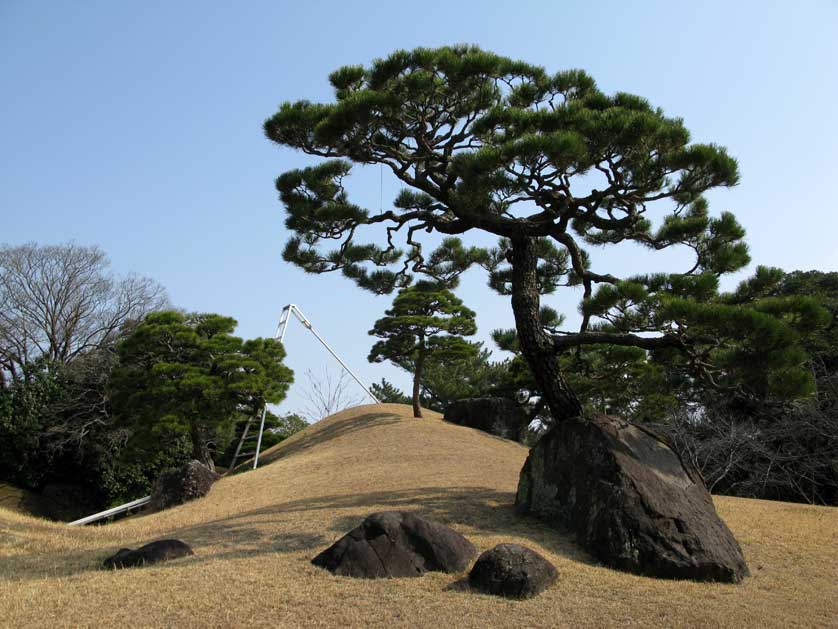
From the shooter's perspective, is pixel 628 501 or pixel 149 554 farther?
pixel 628 501

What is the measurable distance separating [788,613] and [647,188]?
4.07 metres

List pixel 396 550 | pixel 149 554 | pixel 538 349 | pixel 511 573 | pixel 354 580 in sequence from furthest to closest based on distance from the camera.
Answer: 1. pixel 538 349
2. pixel 149 554
3. pixel 396 550
4. pixel 354 580
5. pixel 511 573

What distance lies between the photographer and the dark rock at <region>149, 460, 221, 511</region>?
10641 mm

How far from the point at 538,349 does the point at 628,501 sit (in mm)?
2086

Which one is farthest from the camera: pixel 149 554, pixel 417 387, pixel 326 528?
pixel 417 387

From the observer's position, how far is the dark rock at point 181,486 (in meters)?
10.6

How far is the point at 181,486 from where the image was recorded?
10.8 metres

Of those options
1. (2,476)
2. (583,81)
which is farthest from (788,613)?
(2,476)

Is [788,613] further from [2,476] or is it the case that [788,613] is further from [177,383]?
[2,476]

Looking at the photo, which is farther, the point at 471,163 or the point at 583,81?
the point at 583,81

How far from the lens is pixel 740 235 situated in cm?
793

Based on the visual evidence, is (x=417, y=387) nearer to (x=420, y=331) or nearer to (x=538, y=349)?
(x=420, y=331)

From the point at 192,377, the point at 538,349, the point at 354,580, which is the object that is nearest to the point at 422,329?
the point at 192,377

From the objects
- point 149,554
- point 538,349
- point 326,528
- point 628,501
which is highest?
point 538,349
